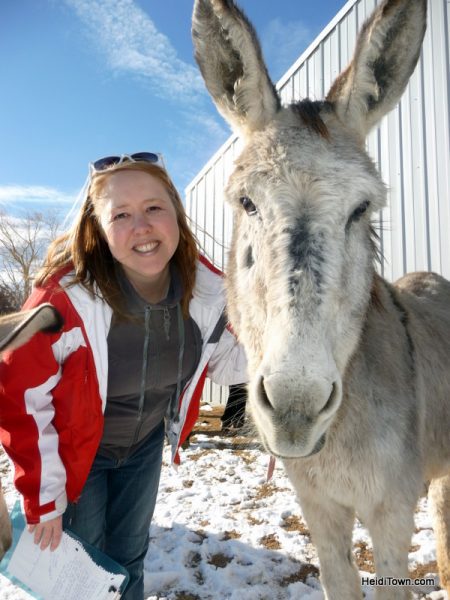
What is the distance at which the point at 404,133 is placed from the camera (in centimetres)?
A: 628

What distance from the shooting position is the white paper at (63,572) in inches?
78.4

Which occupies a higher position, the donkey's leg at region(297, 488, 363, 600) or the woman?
the woman

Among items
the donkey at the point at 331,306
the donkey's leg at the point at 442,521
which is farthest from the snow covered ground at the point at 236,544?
the donkey at the point at 331,306

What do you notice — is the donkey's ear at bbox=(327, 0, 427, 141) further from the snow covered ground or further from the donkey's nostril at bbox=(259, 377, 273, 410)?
the snow covered ground

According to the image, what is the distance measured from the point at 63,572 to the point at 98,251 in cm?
163

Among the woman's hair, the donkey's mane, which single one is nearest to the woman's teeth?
the woman's hair

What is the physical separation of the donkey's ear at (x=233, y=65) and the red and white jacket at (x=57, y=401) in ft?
3.93

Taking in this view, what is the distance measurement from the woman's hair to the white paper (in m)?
1.16

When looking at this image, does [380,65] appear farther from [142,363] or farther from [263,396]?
[142,363]

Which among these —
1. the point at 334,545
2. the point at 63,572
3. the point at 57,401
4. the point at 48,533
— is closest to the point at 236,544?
the point at 334,545

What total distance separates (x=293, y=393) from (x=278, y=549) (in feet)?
10.3

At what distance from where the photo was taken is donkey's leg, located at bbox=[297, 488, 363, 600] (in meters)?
2.21

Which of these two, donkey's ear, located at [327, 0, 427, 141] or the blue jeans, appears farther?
the blue jeans

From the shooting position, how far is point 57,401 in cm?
213
